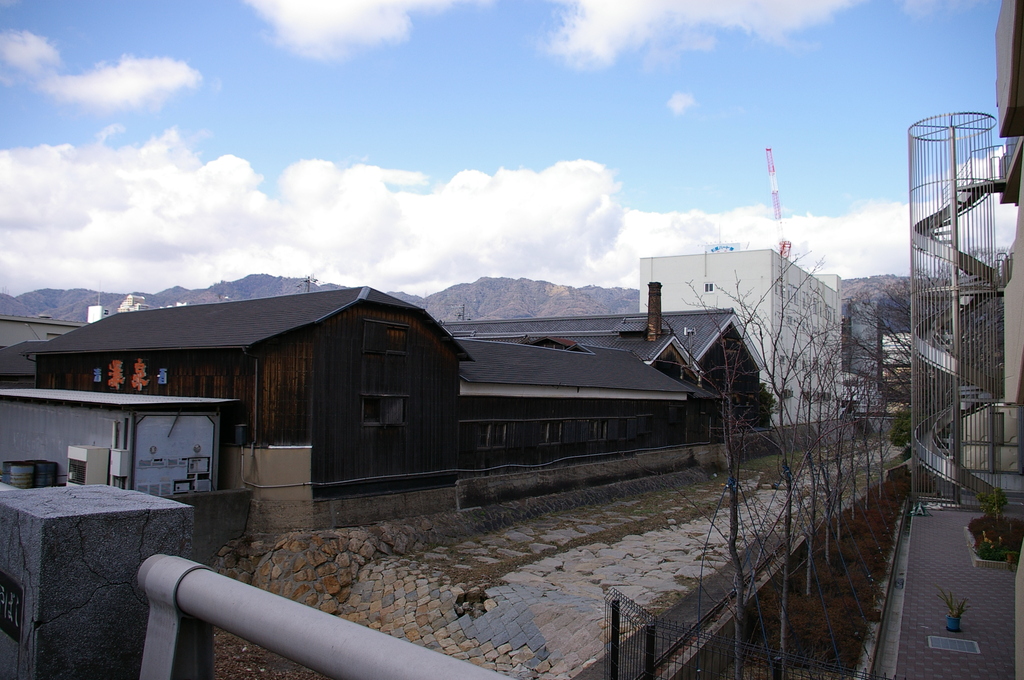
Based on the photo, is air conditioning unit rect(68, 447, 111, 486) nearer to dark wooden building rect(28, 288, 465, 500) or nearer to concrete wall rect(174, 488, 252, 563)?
concrete wall rect(174, 488, 252, 563)

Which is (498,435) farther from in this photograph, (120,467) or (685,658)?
(685,658)

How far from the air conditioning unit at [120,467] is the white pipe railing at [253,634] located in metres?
12.5

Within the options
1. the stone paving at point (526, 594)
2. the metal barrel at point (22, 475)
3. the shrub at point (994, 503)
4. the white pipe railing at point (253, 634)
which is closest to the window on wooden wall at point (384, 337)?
the stone paving at point (526, 594)

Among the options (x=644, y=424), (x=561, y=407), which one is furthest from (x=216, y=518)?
(x=644, y=424)

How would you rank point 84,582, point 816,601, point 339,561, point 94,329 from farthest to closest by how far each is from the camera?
point 94,329 → point 339,561 → point 816,601 → point 84,582

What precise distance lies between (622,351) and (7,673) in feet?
101

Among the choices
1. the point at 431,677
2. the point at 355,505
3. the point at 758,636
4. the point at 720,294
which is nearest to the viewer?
the point at 431,677

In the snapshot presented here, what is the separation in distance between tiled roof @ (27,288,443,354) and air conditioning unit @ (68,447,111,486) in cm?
308

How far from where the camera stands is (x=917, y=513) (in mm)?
22656

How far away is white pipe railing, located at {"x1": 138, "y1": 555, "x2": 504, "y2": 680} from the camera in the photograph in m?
1.80

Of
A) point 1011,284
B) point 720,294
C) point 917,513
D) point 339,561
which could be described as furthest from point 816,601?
point 720,294

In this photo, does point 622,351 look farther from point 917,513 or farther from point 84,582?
point 84,582

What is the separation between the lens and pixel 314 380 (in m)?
14.8

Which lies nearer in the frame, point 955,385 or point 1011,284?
point 1011,284
